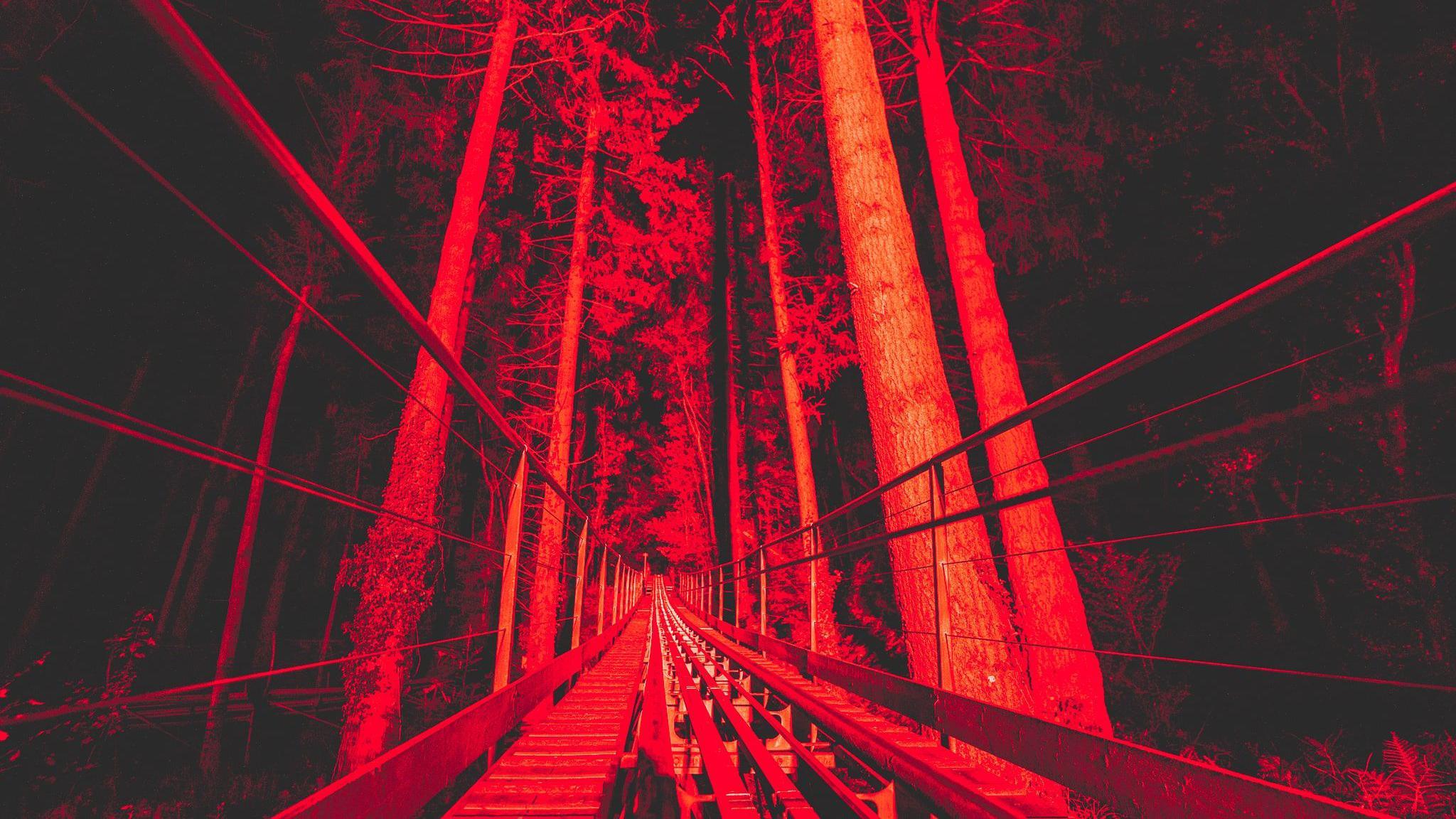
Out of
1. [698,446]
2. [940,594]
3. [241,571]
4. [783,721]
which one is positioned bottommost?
[783,721]

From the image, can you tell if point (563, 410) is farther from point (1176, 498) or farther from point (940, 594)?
point (1176, 498)

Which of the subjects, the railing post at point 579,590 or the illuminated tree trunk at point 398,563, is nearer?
the railing post at point 579,590

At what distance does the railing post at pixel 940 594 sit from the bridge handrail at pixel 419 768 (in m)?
1.72

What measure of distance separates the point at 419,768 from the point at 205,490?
2094 cm

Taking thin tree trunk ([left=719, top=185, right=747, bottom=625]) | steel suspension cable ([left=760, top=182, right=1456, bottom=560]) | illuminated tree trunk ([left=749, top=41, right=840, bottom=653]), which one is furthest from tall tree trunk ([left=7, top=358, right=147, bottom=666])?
steel suspension cable ([left=760, top=182, right=1456, bottom=560])

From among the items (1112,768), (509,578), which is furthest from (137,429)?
(1112,768)

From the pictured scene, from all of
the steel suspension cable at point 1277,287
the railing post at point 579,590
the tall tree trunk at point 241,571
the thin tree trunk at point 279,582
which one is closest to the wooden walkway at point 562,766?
the railing post at point 579,590

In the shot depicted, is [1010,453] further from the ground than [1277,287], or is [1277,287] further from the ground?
[1010,453]

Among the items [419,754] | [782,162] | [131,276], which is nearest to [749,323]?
[782,162]

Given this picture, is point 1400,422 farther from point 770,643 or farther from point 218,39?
point 218,39

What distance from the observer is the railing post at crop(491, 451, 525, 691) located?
2.61m

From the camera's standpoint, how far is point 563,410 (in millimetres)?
9500

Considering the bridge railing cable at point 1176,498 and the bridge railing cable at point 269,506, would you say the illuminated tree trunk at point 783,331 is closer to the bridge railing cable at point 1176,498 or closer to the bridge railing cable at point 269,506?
the bridge railing cable at point 1176,498

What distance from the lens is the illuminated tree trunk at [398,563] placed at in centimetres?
487
